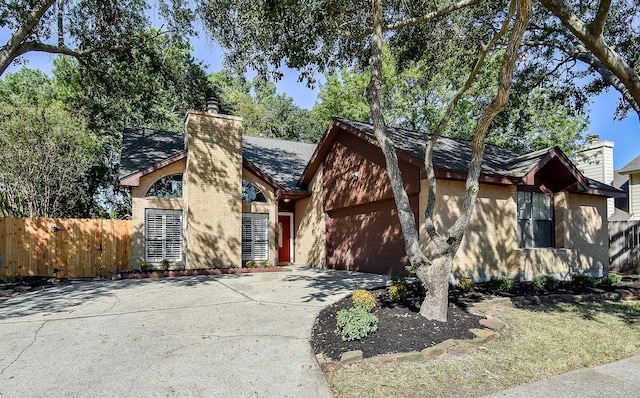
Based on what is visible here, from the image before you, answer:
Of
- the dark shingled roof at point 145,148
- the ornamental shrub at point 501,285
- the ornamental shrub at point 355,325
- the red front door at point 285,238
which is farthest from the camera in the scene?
the red front door at point 285,238

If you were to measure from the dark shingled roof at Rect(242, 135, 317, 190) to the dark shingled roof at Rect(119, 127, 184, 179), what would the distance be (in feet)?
9.99

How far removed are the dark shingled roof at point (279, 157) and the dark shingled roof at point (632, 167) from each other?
15525mm

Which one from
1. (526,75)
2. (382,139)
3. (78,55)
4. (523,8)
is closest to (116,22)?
(78,55)

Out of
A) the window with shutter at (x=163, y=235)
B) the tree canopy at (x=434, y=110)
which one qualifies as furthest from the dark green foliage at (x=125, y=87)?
the tree canopy at (x=434, y=110)

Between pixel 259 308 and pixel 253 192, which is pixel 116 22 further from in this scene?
pixel 259 308

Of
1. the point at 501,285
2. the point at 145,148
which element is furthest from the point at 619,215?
the point at 145,148

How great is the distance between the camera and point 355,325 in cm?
515

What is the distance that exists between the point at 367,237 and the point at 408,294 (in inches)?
196

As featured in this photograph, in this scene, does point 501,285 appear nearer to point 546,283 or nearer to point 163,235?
point 546,283

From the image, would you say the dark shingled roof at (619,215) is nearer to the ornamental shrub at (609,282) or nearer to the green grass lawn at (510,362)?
the ornamental shrub at (609,282)

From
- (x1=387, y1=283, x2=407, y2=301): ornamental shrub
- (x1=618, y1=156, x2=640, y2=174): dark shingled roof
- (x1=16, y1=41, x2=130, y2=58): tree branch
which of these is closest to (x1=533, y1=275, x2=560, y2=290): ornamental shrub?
(x1=387, y1=283, x2=407, y2=301): ornamental shrub

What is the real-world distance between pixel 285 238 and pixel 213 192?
441 cm

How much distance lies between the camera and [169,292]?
893 centimetres

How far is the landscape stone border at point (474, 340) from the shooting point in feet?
14.8
